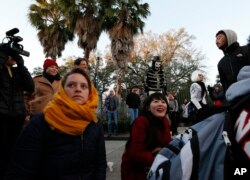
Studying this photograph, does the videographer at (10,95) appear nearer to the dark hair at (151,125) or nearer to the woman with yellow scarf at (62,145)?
the dark hair at (151,125)

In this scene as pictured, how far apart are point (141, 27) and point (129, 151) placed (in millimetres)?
16759

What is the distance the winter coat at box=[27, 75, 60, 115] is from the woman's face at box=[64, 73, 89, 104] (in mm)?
1766

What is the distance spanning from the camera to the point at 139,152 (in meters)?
3.79

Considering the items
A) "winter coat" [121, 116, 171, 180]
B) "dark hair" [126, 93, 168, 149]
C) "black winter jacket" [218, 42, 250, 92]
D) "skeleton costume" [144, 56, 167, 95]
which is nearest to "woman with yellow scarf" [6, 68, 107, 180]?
"winter coat" [121, 116, 171, 180]

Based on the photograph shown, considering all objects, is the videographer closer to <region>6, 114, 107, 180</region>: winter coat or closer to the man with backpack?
<region>6, 114, 107, 180</region>: winter coat

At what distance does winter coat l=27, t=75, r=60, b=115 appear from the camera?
4.59 metres

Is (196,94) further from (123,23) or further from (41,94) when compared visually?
(123,23)

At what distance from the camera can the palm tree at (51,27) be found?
71.0 feet

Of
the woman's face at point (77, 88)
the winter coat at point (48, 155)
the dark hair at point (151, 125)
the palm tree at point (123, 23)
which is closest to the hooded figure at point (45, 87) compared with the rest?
the dark hair at point (151, 125)

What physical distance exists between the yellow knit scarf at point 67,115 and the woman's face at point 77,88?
0.07 metres

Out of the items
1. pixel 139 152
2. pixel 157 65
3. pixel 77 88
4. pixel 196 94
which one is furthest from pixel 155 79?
pixel 77 88

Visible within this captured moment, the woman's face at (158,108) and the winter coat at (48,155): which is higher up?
the woman's face at (158,108)

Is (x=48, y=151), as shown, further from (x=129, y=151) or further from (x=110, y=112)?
(x=110, y=112)

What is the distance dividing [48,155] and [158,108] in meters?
1.75
